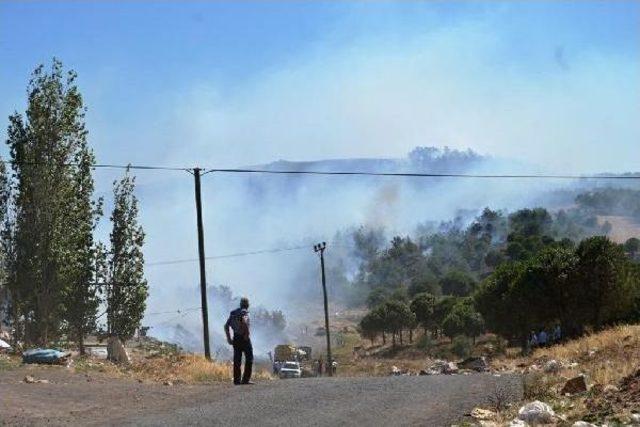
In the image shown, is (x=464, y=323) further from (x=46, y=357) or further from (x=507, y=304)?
(x=46, y=357)

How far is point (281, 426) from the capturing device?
1091cm

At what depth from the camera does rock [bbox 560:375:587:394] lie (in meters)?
12.5

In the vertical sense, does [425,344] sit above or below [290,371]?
below

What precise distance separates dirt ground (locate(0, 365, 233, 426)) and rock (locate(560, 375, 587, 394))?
5969 mm

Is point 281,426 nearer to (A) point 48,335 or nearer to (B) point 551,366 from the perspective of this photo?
(B) point 551,366

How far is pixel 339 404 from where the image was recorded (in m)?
13.1

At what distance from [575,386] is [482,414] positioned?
220 centimetres

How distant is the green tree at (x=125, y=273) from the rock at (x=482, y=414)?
2794 cm

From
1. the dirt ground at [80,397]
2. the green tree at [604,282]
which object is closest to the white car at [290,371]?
the green tree at [604,282]

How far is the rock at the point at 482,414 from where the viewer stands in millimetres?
10914

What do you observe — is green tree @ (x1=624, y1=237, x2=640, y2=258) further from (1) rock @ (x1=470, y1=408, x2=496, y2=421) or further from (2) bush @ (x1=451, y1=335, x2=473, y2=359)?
(1) rock @ (x1=470, y1=408, x2=496, y2=421)

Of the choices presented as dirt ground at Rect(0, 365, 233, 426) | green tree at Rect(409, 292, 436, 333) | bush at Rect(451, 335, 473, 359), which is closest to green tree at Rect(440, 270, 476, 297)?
green tree at Rect(409, 292, 436, 333)

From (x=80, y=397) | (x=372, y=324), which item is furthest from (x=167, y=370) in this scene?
(x=372, y=324)

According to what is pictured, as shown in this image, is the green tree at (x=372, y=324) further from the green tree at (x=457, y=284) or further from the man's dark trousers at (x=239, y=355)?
the man's dark trousers at (x=239, y=355)
